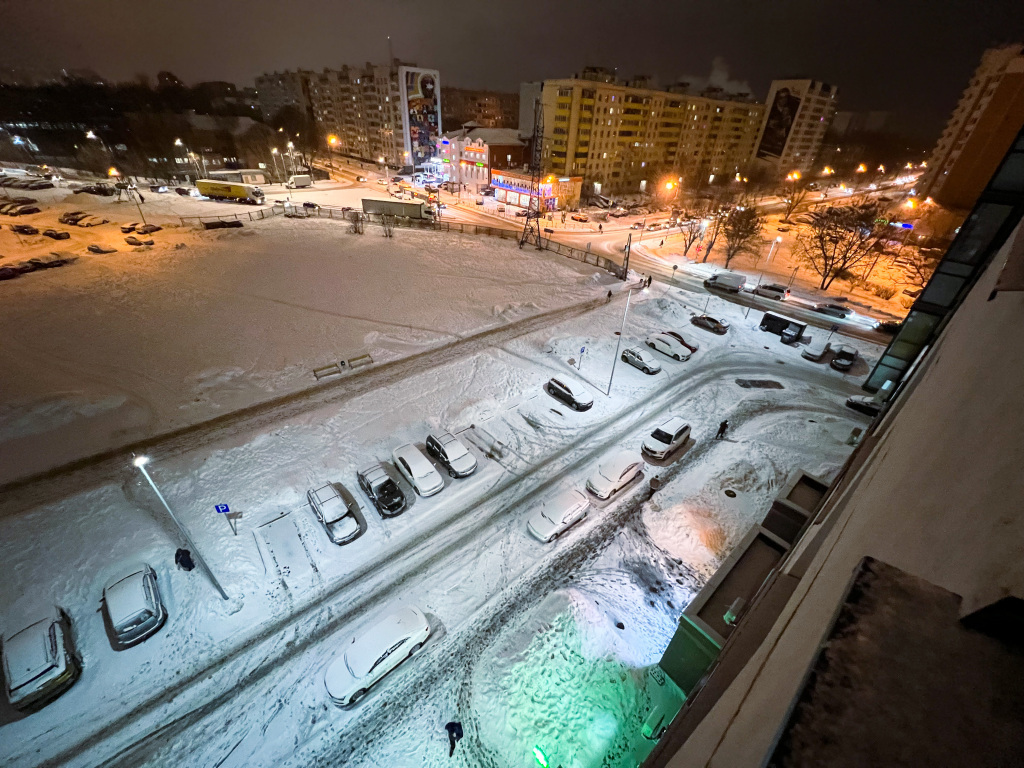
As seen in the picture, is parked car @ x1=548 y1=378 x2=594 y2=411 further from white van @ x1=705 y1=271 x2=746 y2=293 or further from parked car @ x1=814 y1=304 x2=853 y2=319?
parked car @ x1=814 y1=304 x2=853 y2=319

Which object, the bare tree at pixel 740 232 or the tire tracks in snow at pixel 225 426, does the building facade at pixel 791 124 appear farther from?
the tire tracks in snow at pixel 225 426

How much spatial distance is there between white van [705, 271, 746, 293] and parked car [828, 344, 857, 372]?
9466mm

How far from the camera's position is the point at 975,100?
143 ft

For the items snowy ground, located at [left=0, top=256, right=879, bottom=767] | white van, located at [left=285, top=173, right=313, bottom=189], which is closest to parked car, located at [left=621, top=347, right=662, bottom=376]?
snowy ground, located at [left=0, top=256, right=879, bottom=767]

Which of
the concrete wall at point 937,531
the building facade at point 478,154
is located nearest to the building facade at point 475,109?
the building facade at point 478,154

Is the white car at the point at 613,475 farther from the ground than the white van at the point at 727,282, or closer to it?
closer to it

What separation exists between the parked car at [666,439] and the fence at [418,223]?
1930 cm

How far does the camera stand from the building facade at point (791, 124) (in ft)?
251

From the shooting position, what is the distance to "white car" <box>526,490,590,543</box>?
40.0ft

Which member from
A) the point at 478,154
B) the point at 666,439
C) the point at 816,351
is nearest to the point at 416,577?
the point at 666,439

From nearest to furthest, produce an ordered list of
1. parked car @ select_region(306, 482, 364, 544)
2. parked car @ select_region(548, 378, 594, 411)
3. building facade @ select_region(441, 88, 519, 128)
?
1. parked car @ select_region(306, 482, 364, 544)
2. parked car @ select_region(548, 378, 594, 411)
3. building facade @ select_region(441, 88, 519, 128)

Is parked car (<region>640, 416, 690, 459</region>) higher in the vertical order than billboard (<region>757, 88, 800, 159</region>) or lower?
lower

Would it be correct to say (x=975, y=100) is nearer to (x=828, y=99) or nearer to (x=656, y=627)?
(x=828, y=99)

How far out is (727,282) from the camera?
29.6 m
